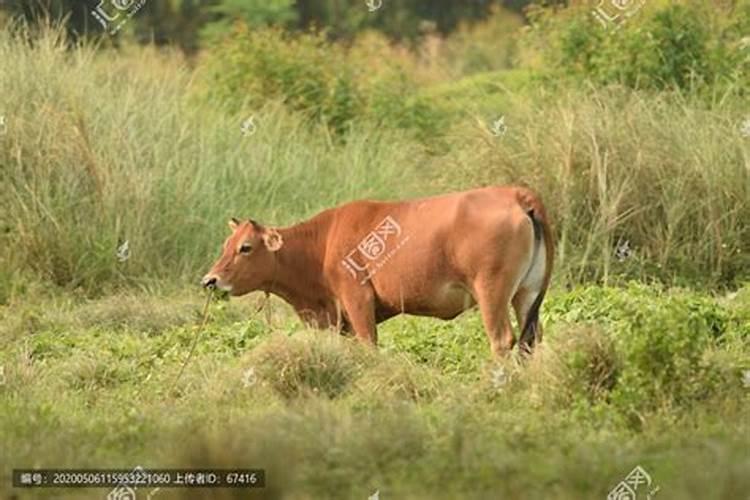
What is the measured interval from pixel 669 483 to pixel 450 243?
134 inches

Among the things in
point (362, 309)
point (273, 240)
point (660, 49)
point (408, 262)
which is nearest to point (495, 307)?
point (408, 262)

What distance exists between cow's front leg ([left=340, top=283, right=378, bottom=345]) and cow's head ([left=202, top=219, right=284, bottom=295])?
69 cm

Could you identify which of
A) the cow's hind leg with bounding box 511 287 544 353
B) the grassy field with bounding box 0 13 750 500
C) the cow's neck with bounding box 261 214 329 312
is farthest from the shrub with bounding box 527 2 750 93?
the cow's hind leg with bounding box 511 287 544 353

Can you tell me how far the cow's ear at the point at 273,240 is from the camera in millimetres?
12680

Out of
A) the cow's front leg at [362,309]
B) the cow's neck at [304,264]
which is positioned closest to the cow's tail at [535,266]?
the cow's front leg at [362,309]

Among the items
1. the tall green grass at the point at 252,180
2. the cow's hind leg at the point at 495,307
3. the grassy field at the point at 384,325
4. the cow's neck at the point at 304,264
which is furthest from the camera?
the tall green grass at the point at 252,180

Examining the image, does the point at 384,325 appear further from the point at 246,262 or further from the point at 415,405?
the point at 415,405

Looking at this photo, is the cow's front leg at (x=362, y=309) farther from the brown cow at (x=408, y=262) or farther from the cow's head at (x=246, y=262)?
the cow's head at (x=246, y=262)

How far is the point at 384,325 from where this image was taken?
47.4ft

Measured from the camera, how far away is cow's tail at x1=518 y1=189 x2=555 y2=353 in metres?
11.6

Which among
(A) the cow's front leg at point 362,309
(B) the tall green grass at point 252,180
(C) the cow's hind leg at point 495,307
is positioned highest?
(C) the cow's hind leg at point 495,307

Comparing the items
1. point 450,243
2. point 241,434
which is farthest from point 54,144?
point 241,434

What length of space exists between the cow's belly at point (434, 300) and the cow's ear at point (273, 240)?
33.3 inches

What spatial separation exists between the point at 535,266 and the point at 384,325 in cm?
291
